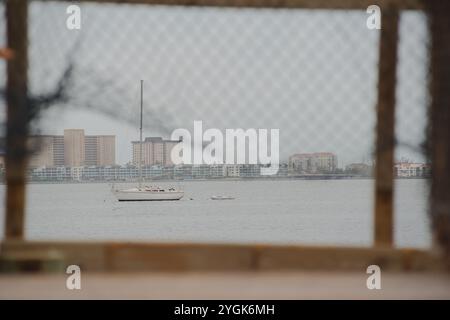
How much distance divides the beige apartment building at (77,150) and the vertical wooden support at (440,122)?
3.39 feet

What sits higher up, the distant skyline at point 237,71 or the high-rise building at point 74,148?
the distant skyline at point 237,71

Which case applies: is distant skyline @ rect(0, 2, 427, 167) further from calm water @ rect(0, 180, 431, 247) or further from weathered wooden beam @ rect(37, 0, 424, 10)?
calm water @ rect(0, 180, 431, 247)

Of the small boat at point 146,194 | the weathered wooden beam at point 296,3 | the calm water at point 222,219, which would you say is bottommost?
the calm water at point 222,219

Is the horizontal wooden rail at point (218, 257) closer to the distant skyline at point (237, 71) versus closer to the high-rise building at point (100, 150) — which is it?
the distant skyline at point (237, 71)

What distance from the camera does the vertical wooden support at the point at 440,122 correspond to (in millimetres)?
1779

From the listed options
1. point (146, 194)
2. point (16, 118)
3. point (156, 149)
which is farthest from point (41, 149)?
point (146, 194)

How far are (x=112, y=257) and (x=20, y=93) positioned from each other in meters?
0.54

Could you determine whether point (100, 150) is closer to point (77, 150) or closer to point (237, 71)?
point (77, 150)

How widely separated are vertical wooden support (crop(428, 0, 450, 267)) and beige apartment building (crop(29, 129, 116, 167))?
1.03 meters

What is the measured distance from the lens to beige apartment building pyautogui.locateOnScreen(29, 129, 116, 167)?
6.55 feet

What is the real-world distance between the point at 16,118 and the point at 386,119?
1060 millimetres

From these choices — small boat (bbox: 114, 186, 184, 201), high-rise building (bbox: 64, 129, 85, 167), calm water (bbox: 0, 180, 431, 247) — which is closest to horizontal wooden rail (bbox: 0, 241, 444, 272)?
high-rise building (bbox: 64, 129, 85, 167)

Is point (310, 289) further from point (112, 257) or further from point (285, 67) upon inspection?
point (285, 67)

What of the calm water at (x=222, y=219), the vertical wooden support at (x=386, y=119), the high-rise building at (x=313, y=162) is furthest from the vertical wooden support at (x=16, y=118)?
the calm water at (x=222, y=219)
